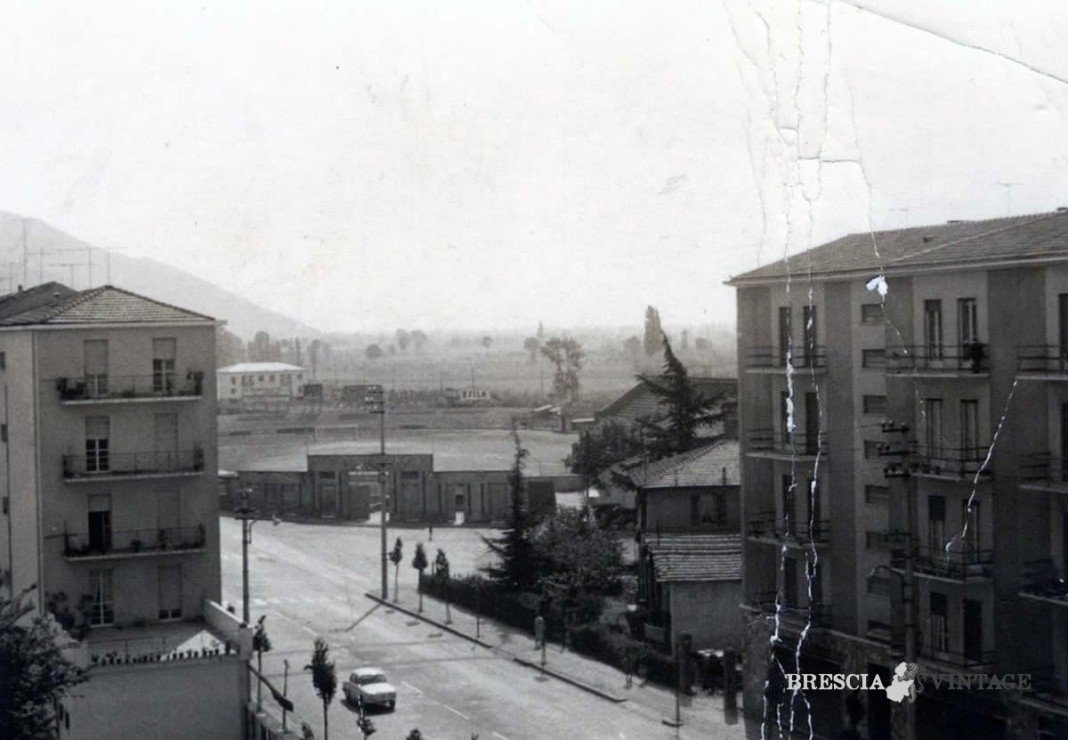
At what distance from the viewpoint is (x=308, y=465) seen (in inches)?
247

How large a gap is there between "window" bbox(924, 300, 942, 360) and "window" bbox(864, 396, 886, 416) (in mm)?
259

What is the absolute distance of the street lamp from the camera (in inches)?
225

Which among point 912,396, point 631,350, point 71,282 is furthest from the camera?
point 631,350

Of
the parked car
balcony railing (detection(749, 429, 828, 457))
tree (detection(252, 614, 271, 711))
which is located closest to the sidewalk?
the parked car

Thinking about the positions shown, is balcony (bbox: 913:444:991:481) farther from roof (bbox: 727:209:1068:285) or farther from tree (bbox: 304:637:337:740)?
tree (bbox: 304:637:337:740)

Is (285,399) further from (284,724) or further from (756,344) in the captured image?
(756,344)

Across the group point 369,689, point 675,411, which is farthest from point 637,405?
point 369,689

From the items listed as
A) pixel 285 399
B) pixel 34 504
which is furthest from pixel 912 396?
pixel 34 504

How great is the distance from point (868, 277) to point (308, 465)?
2.71 metres

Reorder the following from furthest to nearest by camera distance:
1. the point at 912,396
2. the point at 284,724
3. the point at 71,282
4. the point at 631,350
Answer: the point at 631,350
the point at 71,282
the point at 284,724
the point at 912,396

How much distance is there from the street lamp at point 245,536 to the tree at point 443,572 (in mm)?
896

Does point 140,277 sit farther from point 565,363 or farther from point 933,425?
point 933,425

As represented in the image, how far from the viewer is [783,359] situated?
533 cm

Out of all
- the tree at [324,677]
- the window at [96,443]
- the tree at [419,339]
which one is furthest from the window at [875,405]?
the window at [96,443]
